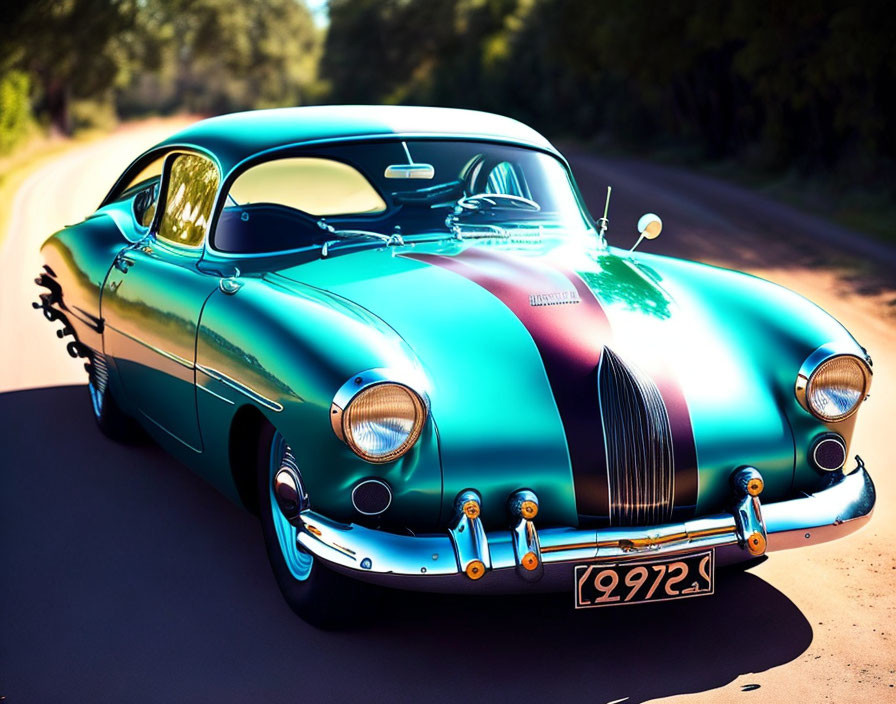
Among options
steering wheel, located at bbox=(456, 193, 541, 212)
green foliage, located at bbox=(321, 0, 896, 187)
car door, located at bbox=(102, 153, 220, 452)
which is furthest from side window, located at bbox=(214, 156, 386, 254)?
green foliage, located at bbox=(321, 0, 896, 187)

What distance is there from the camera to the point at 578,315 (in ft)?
11.5

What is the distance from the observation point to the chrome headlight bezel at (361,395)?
3.00 metres

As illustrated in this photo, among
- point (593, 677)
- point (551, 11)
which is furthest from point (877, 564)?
point (551, 11)

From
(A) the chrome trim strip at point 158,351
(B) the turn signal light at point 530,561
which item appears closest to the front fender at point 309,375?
(A) the chrome trim strip at point 158,351

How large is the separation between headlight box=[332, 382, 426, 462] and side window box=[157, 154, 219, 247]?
1.57 metres

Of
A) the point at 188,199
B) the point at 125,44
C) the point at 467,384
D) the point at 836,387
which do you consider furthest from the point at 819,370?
the point at 125,44

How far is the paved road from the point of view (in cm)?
311

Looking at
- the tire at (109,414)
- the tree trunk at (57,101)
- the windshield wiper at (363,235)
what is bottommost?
the tree trunk at (57,101)

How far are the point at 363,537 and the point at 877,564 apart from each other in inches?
78.9

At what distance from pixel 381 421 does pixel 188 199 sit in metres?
1.98

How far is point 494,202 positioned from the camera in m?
4.49

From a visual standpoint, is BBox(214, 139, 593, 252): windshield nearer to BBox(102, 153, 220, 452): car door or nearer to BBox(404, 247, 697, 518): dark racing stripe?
BBox(102, 153, 220, 452): car door

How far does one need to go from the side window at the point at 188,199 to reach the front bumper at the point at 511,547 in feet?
5.40

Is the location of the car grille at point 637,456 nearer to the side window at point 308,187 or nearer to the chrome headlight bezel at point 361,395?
the chrome headlight bezel at point 361,395
